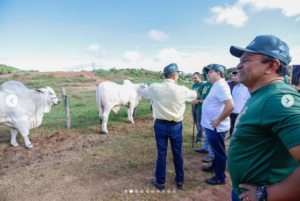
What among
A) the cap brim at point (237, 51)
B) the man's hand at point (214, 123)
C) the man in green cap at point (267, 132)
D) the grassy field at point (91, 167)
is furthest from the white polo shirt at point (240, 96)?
the man in green cap at point (267, 132)

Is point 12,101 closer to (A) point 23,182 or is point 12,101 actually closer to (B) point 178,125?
(A) point 23,182

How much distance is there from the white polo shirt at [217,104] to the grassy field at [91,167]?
1.18 metres

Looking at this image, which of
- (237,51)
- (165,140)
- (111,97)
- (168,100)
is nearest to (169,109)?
(168,100)

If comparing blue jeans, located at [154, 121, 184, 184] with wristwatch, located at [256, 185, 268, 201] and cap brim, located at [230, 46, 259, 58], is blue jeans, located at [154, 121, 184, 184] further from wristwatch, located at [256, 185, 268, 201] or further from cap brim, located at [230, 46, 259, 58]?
wristwatch, located at [256, 185, 268, 201]

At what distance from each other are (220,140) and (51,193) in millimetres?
3010

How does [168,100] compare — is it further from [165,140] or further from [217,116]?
[217,116]

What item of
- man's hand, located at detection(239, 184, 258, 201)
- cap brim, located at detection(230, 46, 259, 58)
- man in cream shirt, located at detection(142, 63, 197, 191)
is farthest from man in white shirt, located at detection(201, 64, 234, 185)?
man's hand, located at detection(239, 184, 258, 201)

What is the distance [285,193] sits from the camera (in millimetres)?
989

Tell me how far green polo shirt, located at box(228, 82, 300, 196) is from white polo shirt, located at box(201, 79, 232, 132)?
1578mm

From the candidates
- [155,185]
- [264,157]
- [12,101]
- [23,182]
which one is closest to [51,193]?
[23,182]

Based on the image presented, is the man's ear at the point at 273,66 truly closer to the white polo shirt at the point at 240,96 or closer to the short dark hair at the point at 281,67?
the short dark hair at the point at 281,67

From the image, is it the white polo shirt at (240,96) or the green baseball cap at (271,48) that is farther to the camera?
the white polo shirt at (240,96)

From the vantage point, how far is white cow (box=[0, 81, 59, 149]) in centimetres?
453

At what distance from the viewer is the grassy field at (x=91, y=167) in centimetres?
313
